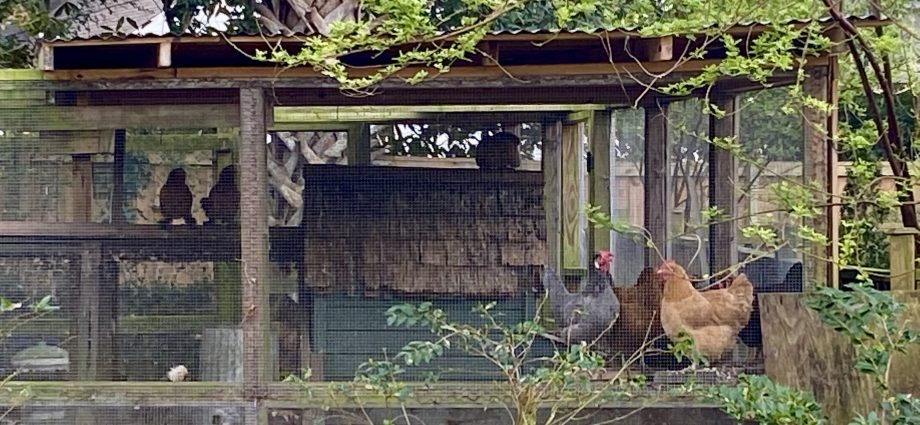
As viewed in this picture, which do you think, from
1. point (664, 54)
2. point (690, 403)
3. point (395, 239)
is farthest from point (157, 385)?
point (664, 54)

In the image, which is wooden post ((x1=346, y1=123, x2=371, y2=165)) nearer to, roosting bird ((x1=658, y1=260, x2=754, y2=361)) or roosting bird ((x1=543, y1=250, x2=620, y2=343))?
roosting bird ((x1=543, y1=250, x2=620, y2=343))

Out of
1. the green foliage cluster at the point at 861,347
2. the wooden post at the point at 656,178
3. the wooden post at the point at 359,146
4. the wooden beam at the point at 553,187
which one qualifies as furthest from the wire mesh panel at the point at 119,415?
the green foliage cluster at the point at 861,347

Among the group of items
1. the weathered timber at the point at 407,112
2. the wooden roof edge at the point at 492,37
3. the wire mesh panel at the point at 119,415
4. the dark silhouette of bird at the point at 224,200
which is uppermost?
the wooden roof edge at the point at 492,37

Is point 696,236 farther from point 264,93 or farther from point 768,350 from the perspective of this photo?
point 264,93

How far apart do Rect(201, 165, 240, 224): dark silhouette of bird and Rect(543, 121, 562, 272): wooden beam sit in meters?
1.41

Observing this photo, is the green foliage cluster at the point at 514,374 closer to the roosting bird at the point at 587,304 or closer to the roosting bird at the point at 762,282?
the roosting bird at the point at 587,304

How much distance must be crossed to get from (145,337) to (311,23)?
2744mm

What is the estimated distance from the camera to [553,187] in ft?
15.3

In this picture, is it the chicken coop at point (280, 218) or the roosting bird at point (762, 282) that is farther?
the roosting bird at point (762, 282)

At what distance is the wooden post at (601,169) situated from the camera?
466 cm

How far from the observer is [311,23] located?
607cm

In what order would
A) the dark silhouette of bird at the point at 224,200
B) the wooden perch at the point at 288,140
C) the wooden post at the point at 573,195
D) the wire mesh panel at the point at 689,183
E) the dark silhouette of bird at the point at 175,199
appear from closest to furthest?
the dark silhouette of bird at the point at 224,200
the dark silhouette of bird at the point at 175,199
the wire mesh panel at the point at 689,183
the wooden post at the point at 573,195
the wooden perch at the point at 288,140

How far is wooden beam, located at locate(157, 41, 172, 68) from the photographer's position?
3.58 m

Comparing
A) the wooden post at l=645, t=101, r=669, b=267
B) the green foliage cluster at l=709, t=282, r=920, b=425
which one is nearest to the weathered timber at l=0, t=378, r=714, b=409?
the wooden post at l=645, t=101, r=669, b=267
